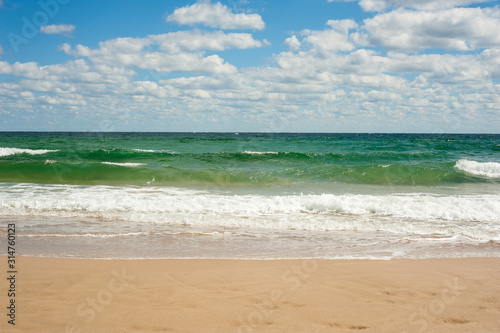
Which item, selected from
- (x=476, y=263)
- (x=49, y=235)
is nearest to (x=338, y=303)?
(x=476, y=263)

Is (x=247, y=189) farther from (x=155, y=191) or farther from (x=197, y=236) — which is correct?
(x=197, y=236)

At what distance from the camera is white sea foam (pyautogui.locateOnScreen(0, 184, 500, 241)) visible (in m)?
8.26

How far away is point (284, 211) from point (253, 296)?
18.0ft

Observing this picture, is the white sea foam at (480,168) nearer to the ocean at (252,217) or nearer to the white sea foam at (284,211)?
the ocean at (252,217)

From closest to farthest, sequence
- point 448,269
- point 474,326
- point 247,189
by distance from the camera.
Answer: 1. point 474,326
2. point 448,269
3. point 247,189

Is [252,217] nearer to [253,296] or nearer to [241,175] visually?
[253,296]

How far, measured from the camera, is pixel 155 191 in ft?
42.1

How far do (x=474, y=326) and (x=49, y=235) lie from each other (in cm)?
712

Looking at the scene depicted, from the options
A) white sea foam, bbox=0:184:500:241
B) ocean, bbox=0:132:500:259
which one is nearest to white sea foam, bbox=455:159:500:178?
ocean, bbox=0:132:500:259

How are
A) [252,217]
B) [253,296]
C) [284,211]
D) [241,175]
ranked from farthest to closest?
[241,175], [284,211], [252,217], [253,296]

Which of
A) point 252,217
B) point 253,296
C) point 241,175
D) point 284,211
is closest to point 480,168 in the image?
point 241,175

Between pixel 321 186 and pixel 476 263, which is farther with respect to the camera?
pixel 321 186

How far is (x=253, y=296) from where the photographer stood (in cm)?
423

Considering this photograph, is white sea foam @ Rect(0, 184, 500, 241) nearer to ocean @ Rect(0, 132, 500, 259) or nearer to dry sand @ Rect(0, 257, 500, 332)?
ocean @ Rect(0, 132, 500, 259)
